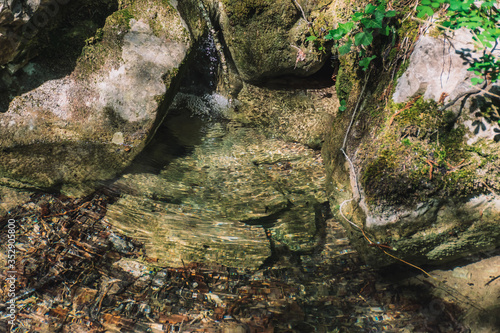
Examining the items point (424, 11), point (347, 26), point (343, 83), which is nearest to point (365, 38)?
point (347, 26)

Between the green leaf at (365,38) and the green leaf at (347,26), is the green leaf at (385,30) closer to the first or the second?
the green leaf at (365,38)

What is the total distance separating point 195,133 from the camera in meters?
3.71

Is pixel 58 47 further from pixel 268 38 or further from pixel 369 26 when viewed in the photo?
pixel 369 26

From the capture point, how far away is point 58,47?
2.96 metres

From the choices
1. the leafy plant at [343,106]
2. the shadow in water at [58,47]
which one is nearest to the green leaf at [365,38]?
the leafy plant at [343,106]

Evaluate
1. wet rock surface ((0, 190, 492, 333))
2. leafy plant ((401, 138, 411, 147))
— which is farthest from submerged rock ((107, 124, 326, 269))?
leafy plant ((401, 138, 411, 147))

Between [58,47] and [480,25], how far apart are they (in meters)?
3.35

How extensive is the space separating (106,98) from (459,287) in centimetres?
344

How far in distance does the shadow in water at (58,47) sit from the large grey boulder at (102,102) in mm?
47

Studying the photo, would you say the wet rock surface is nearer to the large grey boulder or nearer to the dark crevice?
the large grey boulder

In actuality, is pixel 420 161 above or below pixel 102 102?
below

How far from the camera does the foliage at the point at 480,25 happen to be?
217 cm

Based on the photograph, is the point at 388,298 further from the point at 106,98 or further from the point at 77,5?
the point at 77,5

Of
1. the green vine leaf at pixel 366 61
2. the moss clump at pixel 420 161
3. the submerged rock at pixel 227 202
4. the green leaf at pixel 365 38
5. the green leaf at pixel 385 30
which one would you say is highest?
the green leaf at pixel 385 30
